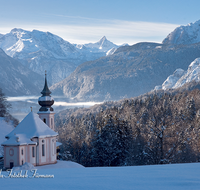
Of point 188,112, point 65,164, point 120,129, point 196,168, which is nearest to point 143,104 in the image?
point 188,112

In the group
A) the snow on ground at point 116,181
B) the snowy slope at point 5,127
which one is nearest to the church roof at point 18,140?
the snowy slope at point 5,127

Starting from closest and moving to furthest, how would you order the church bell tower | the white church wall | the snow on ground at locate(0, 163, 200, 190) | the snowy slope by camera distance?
the snow on ground at locate(0, 163, 200, 190)
the white church wall
the snowy slope
the church bell tower

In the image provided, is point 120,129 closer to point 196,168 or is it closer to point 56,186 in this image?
point 196,168

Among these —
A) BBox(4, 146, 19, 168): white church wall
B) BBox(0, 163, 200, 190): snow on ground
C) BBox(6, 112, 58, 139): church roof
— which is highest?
BBox(0, 163, 200, 190): snow on ground

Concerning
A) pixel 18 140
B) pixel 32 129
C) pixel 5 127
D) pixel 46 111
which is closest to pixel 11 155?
pixel 18 140

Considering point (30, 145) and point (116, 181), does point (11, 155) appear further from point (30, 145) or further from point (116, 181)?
point (116, 181)

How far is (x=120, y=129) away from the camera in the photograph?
68.0 meters

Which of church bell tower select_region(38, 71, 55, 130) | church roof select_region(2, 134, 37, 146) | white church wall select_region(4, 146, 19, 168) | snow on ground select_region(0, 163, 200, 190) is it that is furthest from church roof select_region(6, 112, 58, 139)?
snow on ground select_region(0, 163, 200, 190)

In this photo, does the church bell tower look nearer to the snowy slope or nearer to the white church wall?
the snowy slope

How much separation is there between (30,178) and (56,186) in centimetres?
243

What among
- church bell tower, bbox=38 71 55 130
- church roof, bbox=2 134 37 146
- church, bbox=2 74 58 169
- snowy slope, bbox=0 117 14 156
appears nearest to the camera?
church, bbox=2 74 58 169

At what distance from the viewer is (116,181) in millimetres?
15047

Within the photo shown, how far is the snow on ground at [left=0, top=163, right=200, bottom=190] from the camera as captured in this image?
14.0 m

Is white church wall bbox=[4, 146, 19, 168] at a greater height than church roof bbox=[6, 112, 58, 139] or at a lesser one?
lesser
